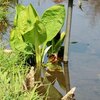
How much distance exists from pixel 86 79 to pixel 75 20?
132 inches

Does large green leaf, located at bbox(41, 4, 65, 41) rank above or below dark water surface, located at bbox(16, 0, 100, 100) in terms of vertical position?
above

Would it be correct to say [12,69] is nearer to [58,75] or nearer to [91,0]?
[58,75]

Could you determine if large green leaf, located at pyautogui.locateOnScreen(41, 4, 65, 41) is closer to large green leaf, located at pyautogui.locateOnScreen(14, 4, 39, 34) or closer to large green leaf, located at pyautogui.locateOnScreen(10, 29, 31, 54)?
large green leaf, located at pyautogui.locateOnScreen(14, 4, 39, 34)

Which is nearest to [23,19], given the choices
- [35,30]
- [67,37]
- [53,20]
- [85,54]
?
[35,30]

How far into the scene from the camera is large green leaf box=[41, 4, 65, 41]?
6082 mm

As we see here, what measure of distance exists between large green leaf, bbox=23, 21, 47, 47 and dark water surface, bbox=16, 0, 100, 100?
736 mm

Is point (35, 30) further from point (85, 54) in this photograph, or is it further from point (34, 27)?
point (85, 54)

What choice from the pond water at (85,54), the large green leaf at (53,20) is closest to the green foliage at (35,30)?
the large green leaf at (53,20)

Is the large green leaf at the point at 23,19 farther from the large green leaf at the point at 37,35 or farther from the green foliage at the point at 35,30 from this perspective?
the large green leaf at the point at 37,35

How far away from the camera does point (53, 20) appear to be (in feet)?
20.2

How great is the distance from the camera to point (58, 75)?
20.5 ft

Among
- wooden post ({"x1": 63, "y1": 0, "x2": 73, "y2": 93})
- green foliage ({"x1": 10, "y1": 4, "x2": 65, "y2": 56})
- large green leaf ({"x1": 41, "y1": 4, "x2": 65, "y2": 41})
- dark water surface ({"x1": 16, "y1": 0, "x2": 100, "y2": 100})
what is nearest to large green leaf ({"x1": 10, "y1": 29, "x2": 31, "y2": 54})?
green foliage ({"x1": 10, "y1": 4, "x2": 65, "y2": 56})

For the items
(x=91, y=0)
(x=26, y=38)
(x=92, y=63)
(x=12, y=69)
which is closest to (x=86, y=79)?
(x=92, y=63)

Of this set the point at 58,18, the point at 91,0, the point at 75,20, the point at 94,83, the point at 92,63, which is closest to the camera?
the point at 94,83
